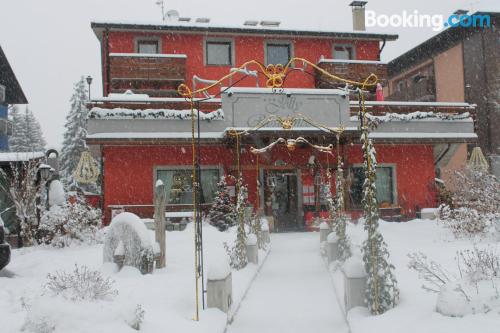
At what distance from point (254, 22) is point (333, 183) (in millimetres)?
9764

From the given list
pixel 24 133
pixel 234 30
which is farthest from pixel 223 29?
pixel 24 133

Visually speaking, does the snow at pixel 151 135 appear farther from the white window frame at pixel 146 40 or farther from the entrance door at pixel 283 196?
the white window frame at pixel 146 40

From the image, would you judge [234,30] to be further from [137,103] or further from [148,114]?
[148,114]

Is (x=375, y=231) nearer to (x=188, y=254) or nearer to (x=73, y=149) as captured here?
(x=188, y=254)

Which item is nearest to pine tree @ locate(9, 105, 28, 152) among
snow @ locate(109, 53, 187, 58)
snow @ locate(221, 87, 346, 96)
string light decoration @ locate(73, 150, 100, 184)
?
string light decoration @ locate(73, 150, 100, 184)

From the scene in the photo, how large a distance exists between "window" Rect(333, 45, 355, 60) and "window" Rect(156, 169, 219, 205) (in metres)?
9.38

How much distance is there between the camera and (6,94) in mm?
31516

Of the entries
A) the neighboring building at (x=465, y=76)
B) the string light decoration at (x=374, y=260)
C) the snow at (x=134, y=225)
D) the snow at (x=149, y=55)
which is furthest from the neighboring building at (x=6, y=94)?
the string light decoration at (x=374, y=260)

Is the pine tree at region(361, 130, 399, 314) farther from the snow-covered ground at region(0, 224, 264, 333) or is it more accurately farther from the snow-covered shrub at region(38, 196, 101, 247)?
the snow-covered shrub at region(38, 196, 101, 247)

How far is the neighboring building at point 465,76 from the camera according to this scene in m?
25.7

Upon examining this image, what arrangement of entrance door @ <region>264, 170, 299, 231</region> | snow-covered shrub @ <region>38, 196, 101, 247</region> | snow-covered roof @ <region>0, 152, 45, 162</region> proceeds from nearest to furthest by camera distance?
1. snow-covered shrub @ <region>38, 196, 101, 247</region>
2. snow-covered roof @ <region>0, 152, 45, 162</region>
3. entrance door @ <region>264, 170, 299, 231</region>

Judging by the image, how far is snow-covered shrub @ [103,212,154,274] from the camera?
9203 millimetres

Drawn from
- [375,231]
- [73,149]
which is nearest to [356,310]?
[375,231]

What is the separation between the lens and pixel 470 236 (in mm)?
11648
